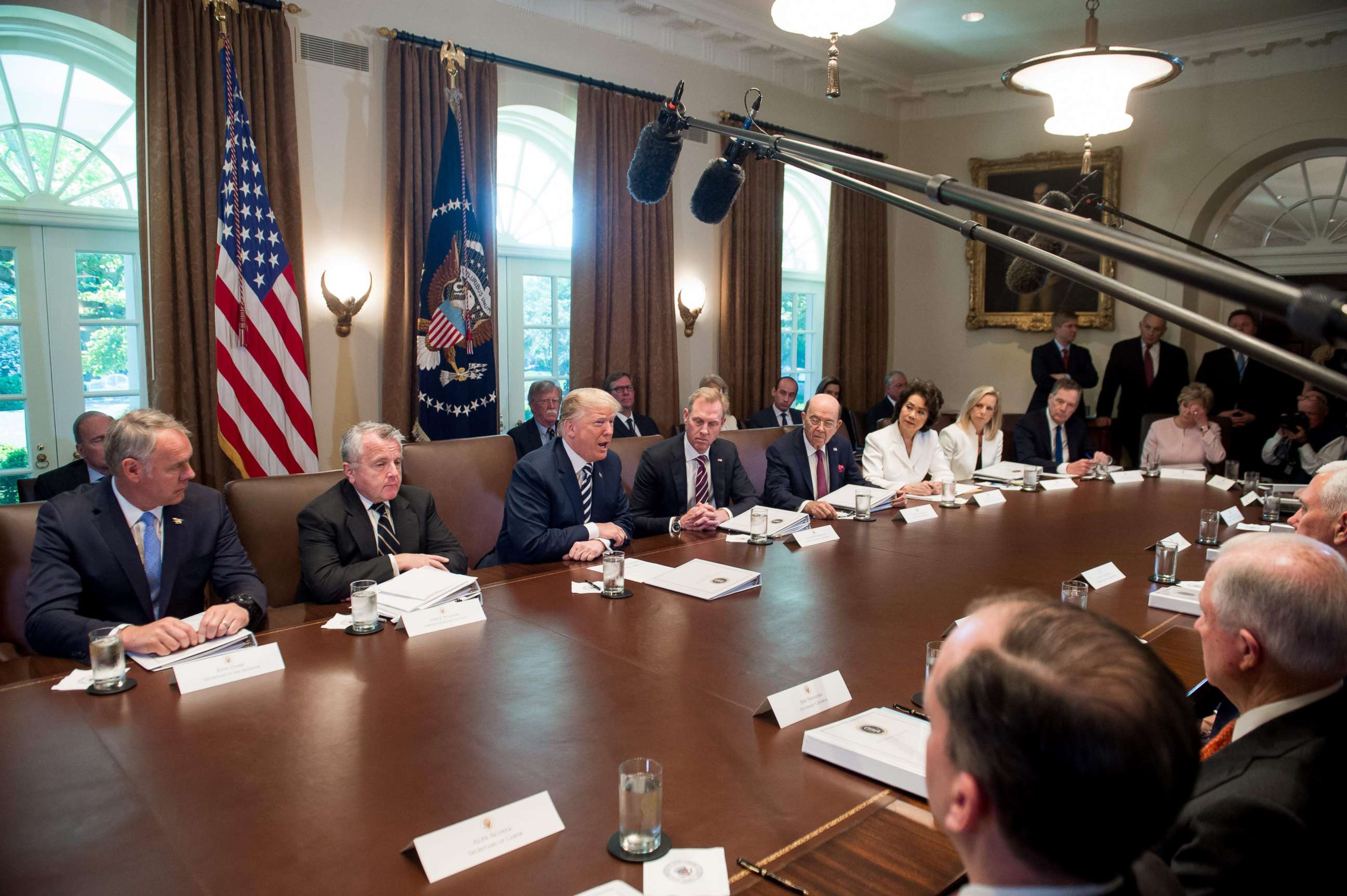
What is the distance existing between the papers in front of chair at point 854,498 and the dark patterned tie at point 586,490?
1072 millimetres

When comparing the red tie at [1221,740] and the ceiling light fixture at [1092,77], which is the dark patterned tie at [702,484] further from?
the red tie at [1221,740]

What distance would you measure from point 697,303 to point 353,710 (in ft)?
17.8

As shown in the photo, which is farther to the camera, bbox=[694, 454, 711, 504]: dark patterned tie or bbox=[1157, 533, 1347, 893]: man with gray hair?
bbox=[694, 454, 711, 504]: dark patterned tie

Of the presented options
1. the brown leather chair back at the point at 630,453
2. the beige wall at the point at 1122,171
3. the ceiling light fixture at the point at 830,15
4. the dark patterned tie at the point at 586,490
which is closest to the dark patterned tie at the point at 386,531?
the dark patterned tie at the point at 586,490

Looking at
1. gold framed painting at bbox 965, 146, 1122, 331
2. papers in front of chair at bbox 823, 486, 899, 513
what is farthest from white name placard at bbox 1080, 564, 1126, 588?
gold framed painting at bbox 965, 146, 1122, 331

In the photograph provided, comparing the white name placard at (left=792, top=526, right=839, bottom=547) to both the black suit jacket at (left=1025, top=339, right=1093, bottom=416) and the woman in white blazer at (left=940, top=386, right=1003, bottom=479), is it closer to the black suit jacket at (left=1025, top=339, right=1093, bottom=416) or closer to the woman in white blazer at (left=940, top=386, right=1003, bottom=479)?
the woman in white blazer at (left=940, top=386, right=1003, bottom=479)

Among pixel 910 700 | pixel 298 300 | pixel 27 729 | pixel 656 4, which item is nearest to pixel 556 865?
pixel 910 700

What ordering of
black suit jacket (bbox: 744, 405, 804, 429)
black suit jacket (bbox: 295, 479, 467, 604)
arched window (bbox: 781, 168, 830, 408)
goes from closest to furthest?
black suit jacket (bbox: 295, 479, 467, 604) < black suit jacket (bbox: 744, 405, 804, 429) < arched window (bbox: 781, 168, 830, 408)

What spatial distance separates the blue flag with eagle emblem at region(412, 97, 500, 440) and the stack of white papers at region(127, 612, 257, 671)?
125 inches

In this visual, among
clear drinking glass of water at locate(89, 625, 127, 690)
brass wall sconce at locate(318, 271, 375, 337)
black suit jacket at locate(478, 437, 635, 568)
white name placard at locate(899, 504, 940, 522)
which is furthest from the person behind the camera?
brass wall sconce at locate(318, 271, 375, 337)

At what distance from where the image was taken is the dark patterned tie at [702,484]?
399 cm

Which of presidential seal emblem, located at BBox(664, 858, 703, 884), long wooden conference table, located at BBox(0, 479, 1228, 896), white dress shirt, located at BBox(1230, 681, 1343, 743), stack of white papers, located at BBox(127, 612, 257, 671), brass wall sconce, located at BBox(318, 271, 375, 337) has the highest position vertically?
brass wall sconce, located at BBox(318, 271, 375, 337)

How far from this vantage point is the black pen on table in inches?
44.5

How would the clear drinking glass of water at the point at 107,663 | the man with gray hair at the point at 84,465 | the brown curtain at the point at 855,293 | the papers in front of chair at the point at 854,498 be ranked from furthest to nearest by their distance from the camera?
the brown curtain at the point at 855,293 → the man with gray hair at the point at 84,465 → the papers in front of chair at the point at 854,498 → the clear drinking glass of water at the point at 107,663
